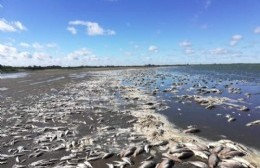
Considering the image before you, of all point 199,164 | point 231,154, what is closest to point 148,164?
point 199,164

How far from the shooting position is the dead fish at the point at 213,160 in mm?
7815

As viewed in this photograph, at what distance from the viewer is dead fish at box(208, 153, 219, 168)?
25.6 feet

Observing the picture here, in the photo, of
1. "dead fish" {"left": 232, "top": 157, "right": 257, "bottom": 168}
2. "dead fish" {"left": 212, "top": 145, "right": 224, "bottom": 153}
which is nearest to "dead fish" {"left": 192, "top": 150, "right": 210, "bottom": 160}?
"dead fish" {"left": 212, "top": 145, "right": 224, "bottom": 153}

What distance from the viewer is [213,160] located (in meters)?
7.98

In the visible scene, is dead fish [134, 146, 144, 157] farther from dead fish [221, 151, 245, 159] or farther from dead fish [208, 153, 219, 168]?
dead fish [221, 151, 245, 159]

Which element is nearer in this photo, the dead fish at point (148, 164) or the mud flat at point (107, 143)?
the dead fish at point (148, 164)

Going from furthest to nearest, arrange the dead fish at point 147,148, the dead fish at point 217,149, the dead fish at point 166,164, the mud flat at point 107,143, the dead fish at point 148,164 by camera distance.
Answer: the dead fish at point 147,148
the dead fish at point 217,149
the mud flat at point 107,143
the dead fish at point 148,164
the dead fish at point 166,164

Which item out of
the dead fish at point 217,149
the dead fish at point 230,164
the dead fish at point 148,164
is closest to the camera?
the dead fish at point 230,164

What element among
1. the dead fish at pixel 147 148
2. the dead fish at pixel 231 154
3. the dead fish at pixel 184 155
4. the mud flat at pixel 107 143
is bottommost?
the mud flat at pixel 107 143

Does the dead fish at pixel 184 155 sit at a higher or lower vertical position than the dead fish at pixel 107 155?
higher

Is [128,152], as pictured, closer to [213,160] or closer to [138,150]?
[138,150]

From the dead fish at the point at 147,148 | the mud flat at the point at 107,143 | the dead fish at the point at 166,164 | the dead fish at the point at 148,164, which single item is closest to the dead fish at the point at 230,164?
the mud flat at the point at 107,143

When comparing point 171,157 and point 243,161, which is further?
point 171,157

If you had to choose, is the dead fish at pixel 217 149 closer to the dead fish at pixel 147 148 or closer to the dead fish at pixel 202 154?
the dead fish at pixel 202 154
